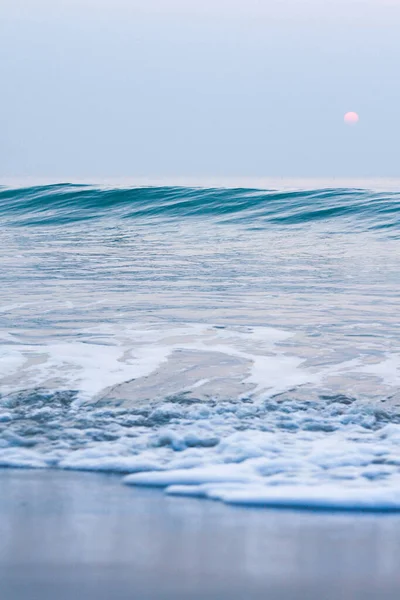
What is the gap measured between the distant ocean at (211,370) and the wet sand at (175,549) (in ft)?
0.43


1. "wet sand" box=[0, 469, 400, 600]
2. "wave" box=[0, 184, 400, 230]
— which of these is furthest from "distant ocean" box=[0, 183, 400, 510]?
"wave" box=[0, 184, 400, 230]

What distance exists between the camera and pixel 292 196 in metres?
13.6

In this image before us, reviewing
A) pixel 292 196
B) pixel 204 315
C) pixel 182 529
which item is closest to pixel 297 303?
pixel 204 315

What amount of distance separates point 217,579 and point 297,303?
11.9 feet

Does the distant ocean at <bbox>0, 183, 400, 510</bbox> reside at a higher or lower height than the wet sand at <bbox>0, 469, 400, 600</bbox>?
higher

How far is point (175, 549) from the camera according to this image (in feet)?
5.78

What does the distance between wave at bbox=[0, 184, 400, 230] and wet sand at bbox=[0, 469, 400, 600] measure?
367 inches

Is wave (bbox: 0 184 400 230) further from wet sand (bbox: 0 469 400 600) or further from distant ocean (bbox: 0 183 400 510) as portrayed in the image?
wet sand (bbox: 0 469 400 600)

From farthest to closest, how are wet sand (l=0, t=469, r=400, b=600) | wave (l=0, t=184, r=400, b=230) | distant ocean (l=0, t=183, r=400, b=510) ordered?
wave (l=0, t=184, r=400, b=230)
distant ocean (l=0, t=183, r=400, b=510)
wet sand (l=0, t=469, r=400, b=600)

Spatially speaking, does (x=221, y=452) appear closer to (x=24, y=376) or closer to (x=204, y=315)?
(x=24, y=376)

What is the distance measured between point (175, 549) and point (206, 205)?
39.4 feet

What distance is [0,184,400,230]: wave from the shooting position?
12078 mm

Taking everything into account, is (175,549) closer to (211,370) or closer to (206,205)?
(211,370)

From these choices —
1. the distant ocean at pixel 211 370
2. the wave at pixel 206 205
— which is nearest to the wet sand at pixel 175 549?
the distant ocean at pixel 211 370
